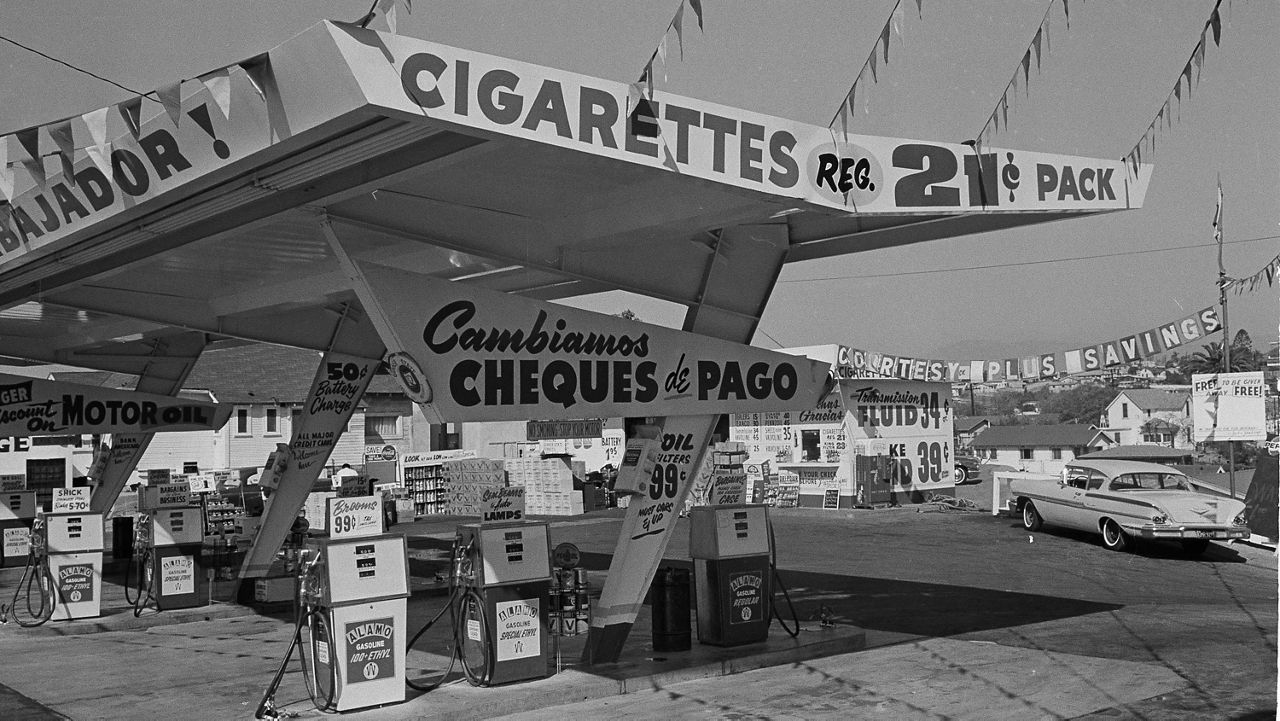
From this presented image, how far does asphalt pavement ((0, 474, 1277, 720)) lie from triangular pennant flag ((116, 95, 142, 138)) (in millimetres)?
4614

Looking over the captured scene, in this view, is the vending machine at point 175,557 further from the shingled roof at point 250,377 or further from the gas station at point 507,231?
the shingled roof at point 250,377

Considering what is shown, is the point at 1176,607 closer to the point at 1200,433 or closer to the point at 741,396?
the point at 741,396

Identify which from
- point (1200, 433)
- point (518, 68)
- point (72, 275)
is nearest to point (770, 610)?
point (518, 68)

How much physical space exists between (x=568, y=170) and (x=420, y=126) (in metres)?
2.65

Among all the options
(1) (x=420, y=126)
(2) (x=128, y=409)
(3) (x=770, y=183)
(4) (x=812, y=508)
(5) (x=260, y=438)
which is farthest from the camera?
(5) (x=260, y=438)

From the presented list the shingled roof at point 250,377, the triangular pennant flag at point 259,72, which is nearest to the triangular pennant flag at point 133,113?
the triangular pennant flag at point 259,72

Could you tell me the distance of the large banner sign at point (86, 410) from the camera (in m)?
19.3

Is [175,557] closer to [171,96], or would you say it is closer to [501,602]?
[501,602]

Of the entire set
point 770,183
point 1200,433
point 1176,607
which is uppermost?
point 770,183

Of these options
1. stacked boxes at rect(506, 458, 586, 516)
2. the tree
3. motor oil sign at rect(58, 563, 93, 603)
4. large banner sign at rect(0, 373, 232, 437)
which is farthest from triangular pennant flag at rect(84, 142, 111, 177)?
the tree

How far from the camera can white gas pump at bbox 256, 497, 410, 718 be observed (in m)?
9.14

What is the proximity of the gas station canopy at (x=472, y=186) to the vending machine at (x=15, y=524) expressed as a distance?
10.4 meters

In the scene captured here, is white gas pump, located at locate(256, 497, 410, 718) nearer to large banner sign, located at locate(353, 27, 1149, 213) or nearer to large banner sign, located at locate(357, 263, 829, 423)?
large banner sign, located at locate(357, 263, 829, 423)

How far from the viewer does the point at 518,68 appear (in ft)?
22.6
